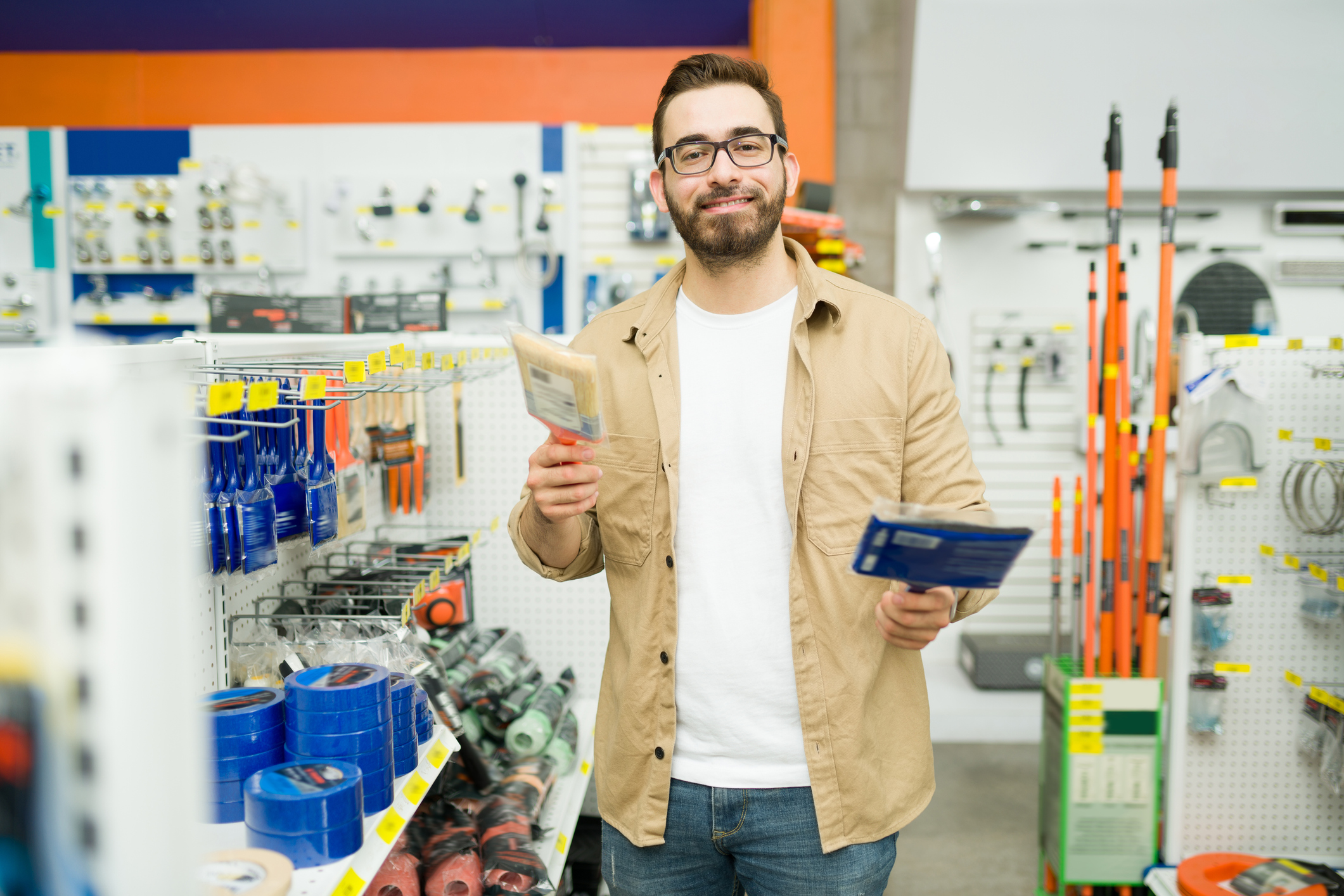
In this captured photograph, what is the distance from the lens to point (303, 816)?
4.03 feet

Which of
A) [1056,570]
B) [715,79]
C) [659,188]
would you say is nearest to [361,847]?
[659,188]

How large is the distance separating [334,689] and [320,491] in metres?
0.59

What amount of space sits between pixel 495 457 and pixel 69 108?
4720 millimetres

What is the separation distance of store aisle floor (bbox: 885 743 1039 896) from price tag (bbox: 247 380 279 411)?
8.55ft

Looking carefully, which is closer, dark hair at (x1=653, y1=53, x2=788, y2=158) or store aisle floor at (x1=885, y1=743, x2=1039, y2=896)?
dark hair at (x1=653, y1=53, x2=788, y2=158)

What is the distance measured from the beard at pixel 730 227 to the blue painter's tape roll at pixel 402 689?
935 millimetres

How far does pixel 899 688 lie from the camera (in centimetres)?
162

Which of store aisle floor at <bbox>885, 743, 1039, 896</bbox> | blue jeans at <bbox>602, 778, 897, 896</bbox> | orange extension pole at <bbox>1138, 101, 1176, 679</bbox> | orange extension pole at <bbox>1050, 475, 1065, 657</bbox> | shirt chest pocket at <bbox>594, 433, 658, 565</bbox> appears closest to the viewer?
blue jeans at <bbox>602, 778, 897, 896</bbox>

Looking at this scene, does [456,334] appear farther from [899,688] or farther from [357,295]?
[899,688]

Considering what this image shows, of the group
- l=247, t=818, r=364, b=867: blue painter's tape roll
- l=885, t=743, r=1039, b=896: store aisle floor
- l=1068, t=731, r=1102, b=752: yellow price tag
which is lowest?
l=885, t=743, r=1039, b=896: store aisle floor

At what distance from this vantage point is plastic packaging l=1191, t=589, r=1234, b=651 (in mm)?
2920

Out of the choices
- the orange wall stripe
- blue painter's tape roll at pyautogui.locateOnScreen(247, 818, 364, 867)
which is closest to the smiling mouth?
blue painter's tape roll at pyautogui.locateOnScreen(247, 818, 364, 867)

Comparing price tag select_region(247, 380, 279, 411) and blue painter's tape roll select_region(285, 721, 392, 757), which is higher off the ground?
price tag select_region(247, 380, 279, 411)

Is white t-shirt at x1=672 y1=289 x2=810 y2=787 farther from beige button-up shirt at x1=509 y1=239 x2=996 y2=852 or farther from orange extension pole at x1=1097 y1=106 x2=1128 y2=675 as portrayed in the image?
orange extension pole at x1=1097 y1=106 x2=1128 y2=675
